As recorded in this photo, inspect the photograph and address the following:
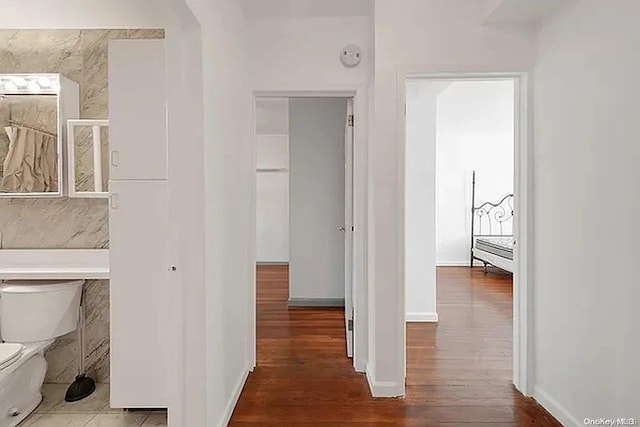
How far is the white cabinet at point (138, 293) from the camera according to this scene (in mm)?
2305

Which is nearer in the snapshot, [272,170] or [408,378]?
[408,378]

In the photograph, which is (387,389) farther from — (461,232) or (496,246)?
(461,232)

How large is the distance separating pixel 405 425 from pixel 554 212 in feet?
4.80

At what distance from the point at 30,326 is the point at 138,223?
3.03ft

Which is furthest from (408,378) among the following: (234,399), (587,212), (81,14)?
(81,14)

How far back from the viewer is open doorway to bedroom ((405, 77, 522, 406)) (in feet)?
10.5

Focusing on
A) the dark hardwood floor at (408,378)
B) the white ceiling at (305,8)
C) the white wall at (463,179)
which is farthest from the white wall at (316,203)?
the white wall at (463,179)

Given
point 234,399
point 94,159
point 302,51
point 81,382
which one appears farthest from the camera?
point 302,51

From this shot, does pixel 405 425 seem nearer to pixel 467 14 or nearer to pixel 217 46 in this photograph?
pixel 217 46

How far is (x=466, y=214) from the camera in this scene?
27.0 feet

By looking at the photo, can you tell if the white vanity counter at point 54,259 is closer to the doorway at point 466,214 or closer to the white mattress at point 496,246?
the doorway at point 466,214

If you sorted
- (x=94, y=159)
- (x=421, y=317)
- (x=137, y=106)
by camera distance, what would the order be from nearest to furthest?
(x=137, y=106) < (x=94, y=159) < (x=421, y=317)

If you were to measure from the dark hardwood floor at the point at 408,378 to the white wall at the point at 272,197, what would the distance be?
3.32 meters

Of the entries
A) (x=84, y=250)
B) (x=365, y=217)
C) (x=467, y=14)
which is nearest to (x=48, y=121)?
(x=84, y=250)
